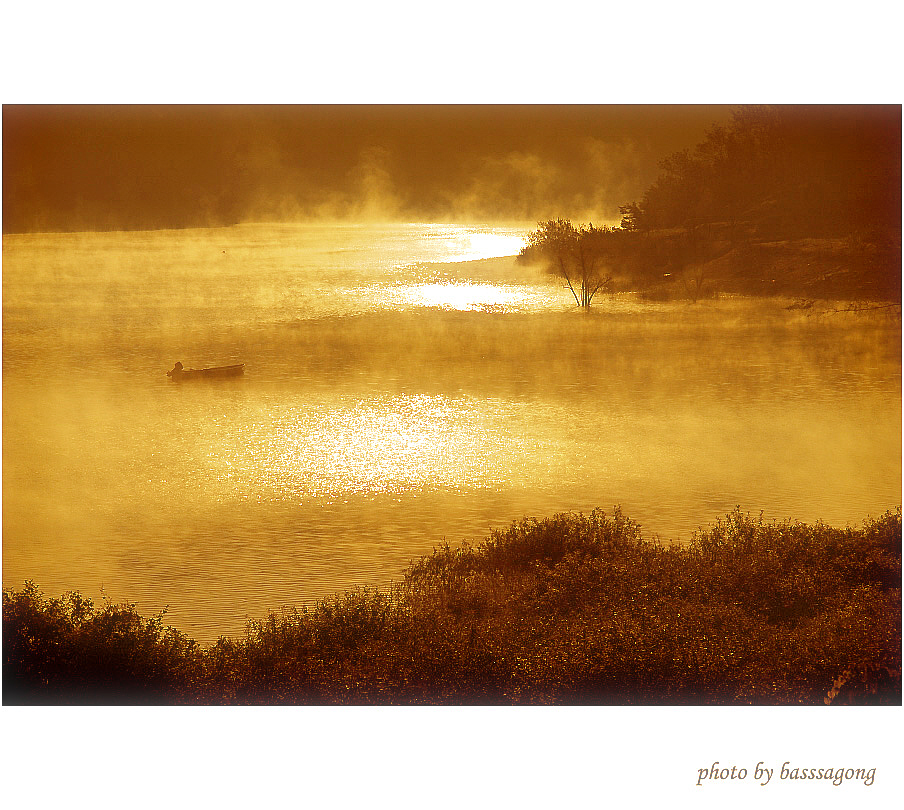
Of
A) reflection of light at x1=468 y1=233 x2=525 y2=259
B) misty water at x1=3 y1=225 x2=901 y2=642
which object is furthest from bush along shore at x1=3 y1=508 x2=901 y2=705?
reflection of light at x1=468 y1=233 x2=525 y2=259

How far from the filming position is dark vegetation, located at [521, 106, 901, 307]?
3.44m

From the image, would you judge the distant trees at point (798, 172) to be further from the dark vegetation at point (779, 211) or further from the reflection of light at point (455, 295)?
the reflection of light at point (455, 295)

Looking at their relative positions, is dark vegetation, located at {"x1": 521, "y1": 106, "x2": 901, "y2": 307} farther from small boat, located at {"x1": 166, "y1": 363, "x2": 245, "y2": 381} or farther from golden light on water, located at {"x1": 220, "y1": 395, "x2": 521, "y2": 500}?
small boat, located at {"x1": 166, "y1": 363, "x2": 245, "y2": 381}

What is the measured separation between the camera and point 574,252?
3506mm

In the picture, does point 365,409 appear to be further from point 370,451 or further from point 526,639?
point 526,639

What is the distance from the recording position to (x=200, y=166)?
3447 millimetres

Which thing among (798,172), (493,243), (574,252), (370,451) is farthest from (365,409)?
(798,172)

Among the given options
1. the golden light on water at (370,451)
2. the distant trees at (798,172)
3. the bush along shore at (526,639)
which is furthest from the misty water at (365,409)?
the distant trees at (798,172)

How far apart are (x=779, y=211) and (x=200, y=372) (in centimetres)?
241

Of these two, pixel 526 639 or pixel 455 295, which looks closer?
pixel 526 639

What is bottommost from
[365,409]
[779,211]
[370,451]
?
[370,451]
